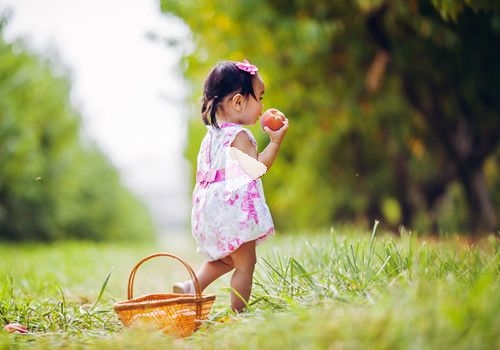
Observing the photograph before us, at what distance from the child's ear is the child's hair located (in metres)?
0.03

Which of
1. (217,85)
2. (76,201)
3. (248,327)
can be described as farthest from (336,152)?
(76,201)

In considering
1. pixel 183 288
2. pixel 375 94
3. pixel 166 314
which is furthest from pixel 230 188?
pixel 375 94

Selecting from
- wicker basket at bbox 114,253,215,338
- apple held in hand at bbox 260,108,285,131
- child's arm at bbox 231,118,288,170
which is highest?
apple held in hand at bbox 260,108,285,131

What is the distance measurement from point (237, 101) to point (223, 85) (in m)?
0.13

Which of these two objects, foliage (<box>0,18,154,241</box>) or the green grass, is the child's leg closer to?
the green grass

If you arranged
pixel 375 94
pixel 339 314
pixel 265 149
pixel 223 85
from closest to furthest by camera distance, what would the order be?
pixel 339 314, pixel 265 149, pixel 223 85, pixel 375 94

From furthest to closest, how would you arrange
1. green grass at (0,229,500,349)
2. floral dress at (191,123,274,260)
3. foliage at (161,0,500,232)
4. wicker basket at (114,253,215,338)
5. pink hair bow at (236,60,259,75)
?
foliage at (161,0,500,232) → pink hair bow at (236,60,259,75) → floral dress at (191,123,274,260) → wicker basket at (114,253,215,338) → green grass at (0,229,500,349)

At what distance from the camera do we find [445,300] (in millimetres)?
2549

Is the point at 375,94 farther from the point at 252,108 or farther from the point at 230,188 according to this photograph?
the point at 230,188

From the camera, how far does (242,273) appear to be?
3.94 meters

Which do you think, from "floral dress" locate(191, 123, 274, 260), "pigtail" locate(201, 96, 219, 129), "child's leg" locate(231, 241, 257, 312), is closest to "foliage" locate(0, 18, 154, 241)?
"pigtail" locate(201, 96, 219, 129)

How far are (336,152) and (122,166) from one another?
19.8 meters

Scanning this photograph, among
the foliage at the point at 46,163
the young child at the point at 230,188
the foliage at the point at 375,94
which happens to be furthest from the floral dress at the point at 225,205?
the foliage at the point at 46,163

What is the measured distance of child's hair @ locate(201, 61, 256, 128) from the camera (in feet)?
13.5
